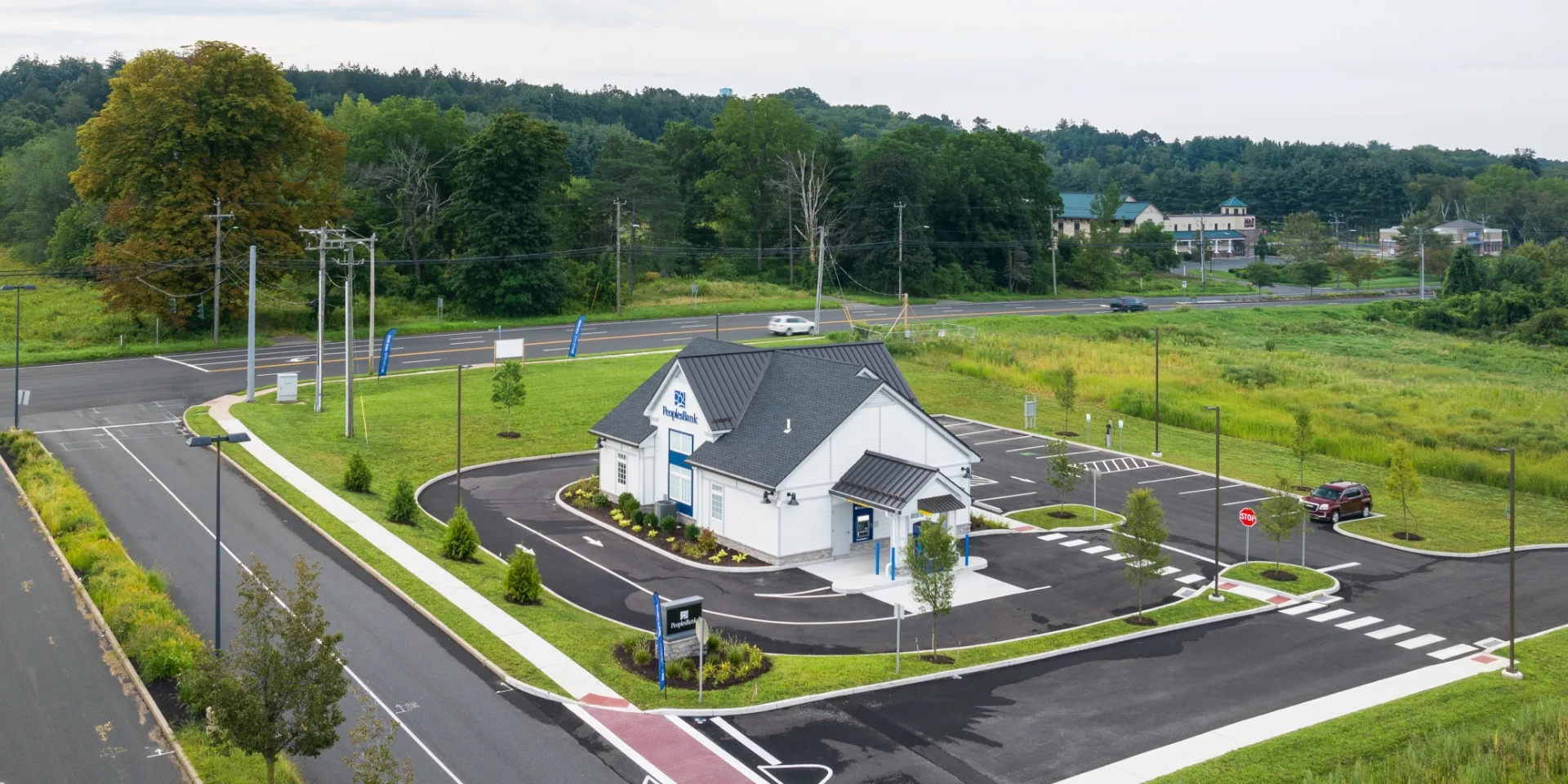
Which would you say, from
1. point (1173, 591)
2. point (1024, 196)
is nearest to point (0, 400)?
point (1173, 591)

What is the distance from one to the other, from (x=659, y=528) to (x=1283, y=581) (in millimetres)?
18986

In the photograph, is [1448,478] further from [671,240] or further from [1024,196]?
[1024,196]

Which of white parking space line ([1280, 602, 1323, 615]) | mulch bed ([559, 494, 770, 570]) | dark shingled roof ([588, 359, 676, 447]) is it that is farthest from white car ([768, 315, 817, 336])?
white parking space line ([1280, 602, 1323, 615])

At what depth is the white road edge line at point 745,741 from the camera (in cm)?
2350

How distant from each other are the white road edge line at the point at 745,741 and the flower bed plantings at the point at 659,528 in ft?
39.2

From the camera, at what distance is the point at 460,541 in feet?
119

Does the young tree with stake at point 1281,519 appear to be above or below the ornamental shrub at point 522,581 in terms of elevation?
above

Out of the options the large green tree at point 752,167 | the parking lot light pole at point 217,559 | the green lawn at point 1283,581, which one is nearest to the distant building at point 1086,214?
the large green tree at point 752,167

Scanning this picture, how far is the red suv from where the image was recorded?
42719 millimetres

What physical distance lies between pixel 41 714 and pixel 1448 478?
159 ft

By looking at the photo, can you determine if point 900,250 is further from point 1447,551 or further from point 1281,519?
point 1281,519

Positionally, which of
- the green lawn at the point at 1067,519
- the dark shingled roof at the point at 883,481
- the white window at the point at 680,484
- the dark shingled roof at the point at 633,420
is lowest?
the green lawn at the point at 1067,519

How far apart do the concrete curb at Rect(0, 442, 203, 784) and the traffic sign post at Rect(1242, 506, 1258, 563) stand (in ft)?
90.7

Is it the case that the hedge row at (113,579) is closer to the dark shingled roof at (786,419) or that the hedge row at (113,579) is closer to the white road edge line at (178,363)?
the dark shingled roof at (786,419)
